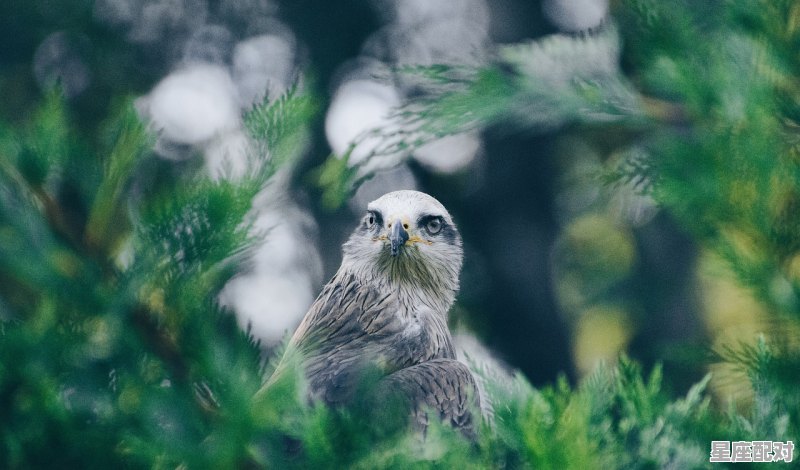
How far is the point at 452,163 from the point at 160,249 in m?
11.2

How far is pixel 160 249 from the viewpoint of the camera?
146cm

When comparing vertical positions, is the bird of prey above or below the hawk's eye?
below

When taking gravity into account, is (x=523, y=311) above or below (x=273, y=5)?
below

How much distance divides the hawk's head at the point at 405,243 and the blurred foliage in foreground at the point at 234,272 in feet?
8.42

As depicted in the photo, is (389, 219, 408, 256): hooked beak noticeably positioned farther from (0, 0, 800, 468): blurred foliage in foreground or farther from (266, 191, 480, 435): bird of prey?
(0, 0, 800, 468): blurred foliage in foreground

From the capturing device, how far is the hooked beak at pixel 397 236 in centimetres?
415

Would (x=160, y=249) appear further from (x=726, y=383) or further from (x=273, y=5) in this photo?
(x=273, y=5)

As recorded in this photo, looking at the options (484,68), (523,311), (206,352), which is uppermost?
(484,68)

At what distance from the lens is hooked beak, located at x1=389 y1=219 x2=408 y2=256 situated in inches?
163

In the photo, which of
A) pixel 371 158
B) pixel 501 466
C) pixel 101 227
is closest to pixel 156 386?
pixel 101 227

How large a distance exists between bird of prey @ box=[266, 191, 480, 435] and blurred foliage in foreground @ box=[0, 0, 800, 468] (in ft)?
6.19

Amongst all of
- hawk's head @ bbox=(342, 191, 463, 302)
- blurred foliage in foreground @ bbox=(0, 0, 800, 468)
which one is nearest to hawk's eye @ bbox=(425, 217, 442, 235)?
hawk's head @ bbox=(342, 191, 463, 302)

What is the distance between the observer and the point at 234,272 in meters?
1.66

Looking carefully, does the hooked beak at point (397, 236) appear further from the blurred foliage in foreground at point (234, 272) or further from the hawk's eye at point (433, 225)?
the blurred foliage in foreground at point (234, 272)
